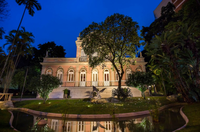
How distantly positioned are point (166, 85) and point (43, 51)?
2868cm

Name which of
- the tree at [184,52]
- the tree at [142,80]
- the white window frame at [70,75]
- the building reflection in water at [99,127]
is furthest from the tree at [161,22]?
the white window frame at [70,75]

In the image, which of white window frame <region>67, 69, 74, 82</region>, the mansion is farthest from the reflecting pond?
white window frame <region>67, 69, 74, 82</region>

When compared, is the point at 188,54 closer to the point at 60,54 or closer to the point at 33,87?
the point at 33,87

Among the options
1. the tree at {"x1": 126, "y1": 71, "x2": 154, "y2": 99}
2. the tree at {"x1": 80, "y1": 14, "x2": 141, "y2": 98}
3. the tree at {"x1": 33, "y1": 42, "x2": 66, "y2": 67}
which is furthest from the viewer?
the tree at {"x1": 33, "y1": 42, "x2": 66, "y2": 67}

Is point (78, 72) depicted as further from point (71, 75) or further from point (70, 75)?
point (70, 75)

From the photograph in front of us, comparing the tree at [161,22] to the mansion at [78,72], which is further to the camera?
the mansion at [78,72]

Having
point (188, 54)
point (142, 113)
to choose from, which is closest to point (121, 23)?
point (188, 54)

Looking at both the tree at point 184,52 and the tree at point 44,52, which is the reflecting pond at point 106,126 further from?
the tree at point 44,52

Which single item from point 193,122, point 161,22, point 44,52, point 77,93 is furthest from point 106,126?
point 44,52

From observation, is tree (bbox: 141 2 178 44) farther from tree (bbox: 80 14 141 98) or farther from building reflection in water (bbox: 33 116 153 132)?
building reflection in water (bbox: 33 116 153 132)

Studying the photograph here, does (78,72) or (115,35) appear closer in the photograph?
(115,35)

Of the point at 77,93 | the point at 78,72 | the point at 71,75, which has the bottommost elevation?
the point at 77,93

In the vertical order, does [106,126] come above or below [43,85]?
below

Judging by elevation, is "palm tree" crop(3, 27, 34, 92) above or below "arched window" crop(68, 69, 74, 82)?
above
